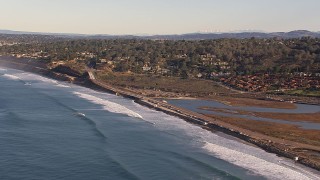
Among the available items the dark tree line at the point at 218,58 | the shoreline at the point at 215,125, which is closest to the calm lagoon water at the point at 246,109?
the shoreline at the point at 215,125

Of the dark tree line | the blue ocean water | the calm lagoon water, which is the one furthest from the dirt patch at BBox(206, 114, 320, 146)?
the dark tree line

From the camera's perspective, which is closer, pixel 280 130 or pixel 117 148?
pixel 117 148

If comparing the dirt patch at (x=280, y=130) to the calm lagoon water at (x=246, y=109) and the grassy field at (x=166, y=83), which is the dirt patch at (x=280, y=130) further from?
the grassy field at (x=166, y=83)

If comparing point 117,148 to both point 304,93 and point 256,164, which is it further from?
point 304,93

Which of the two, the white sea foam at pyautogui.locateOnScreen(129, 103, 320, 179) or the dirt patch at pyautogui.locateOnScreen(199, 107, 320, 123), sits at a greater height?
the white sea foam at pyautogui.locateOnScreen(129, 103, 320, 179)

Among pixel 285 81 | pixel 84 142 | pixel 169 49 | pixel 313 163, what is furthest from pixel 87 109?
pixel 169 49

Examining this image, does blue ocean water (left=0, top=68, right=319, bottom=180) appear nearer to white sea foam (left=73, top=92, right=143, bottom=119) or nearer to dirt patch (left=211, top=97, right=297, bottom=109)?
white sea foam (left=73, top=92, right=143, bottom=119)

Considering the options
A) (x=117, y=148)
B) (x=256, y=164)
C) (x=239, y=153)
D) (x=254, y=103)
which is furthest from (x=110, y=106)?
(x=256, y=164)
